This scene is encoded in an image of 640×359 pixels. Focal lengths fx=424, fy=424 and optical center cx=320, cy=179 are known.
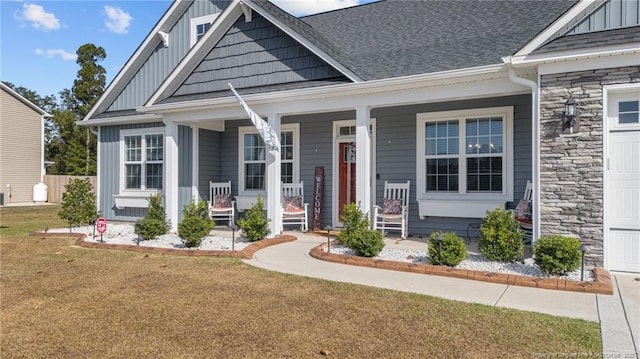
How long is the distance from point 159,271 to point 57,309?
1.65 metres

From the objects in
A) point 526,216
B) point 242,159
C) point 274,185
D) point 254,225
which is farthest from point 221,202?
point 526,216

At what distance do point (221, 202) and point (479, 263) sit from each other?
6.55 meters

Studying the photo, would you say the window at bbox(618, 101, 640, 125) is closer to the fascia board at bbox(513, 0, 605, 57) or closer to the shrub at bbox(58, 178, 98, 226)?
the fascia board at bbox(513, 0, 605, 57)

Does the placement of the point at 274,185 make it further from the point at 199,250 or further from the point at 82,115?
the point at 82,115

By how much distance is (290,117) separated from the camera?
33.5 feet

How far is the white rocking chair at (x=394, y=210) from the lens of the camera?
27.4 ft

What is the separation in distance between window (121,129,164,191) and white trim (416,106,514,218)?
6.66 m

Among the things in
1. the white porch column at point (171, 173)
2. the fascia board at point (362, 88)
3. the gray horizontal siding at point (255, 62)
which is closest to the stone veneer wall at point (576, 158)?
the fascia board at point (362, 88)

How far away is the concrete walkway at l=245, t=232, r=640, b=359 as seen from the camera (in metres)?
3.54

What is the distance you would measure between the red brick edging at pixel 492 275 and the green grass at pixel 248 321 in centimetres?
106

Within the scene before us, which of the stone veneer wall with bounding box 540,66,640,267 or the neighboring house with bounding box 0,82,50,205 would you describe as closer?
the stone veneer wall with bounding box 540,66,640,267

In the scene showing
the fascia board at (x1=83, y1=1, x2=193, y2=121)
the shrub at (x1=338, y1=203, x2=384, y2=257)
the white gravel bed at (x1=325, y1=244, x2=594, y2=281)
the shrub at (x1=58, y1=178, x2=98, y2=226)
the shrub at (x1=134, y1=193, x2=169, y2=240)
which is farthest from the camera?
the fascia board at (x1=83, y1=1, x2=193, y2=121)

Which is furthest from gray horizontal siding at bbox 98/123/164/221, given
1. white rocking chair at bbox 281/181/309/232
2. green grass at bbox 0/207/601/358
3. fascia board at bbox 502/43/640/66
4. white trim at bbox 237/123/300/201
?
fascia board at bbox 502/43/640/66

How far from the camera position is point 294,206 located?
9.56 m
